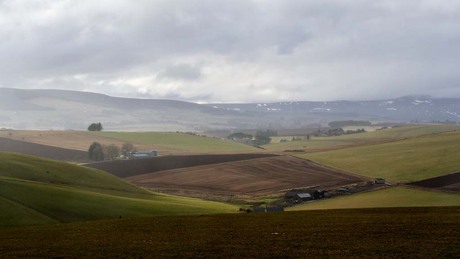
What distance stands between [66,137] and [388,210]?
436ft

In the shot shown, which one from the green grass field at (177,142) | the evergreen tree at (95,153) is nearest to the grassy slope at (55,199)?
the evergreen tree at (95,153)

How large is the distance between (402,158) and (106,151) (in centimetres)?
7088

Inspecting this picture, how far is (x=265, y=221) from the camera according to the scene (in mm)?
34969

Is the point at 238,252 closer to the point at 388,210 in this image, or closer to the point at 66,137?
the point at 388,210

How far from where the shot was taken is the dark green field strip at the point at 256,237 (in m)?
24.1

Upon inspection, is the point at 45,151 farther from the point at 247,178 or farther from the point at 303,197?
the point at 303,197

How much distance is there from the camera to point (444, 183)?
72062 millimetres

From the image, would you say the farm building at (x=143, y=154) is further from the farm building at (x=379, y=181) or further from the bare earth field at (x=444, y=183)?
the bare earth field at (x=444, y=183)

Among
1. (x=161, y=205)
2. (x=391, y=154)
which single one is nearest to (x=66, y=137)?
(x=391, y=154)

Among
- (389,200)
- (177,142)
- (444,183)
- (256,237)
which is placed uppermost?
(177,142)

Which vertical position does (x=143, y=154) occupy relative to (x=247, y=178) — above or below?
above

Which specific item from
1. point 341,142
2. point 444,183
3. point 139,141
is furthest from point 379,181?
point 139,141

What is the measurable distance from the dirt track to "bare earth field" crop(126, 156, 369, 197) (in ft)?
122

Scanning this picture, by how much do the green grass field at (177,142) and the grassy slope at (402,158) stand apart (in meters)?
46.1
